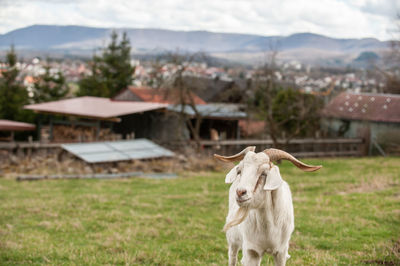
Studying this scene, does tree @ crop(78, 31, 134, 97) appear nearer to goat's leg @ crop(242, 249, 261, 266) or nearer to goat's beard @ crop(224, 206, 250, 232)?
goat's leg @ crop(242, 249, 261, 266)

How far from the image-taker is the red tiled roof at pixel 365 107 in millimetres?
33812

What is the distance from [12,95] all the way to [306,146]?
22.8m

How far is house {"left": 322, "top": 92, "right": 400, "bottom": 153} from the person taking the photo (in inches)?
1270

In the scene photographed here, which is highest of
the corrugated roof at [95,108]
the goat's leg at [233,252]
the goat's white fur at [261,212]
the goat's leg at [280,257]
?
the goat's white fur at [261,212]

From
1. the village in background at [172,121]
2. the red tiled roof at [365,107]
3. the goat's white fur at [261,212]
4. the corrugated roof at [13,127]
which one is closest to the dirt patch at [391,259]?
the goat's white fur at [261,212]

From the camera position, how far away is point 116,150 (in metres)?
22.7

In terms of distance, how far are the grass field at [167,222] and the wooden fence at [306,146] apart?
26.0ft

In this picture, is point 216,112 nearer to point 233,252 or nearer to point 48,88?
point 48,88

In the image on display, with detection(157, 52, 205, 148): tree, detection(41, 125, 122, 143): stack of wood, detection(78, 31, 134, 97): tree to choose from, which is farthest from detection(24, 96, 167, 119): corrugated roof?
detection(78, 31, 134, 97): tree

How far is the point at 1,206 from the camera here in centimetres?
1278

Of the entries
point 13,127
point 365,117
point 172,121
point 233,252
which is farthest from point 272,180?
point 365,117

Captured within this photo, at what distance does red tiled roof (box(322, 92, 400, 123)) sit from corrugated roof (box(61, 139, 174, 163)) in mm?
16788

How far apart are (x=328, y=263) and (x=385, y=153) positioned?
88.5ft

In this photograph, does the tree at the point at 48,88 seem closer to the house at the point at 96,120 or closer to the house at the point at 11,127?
the house at the point at 11,127
